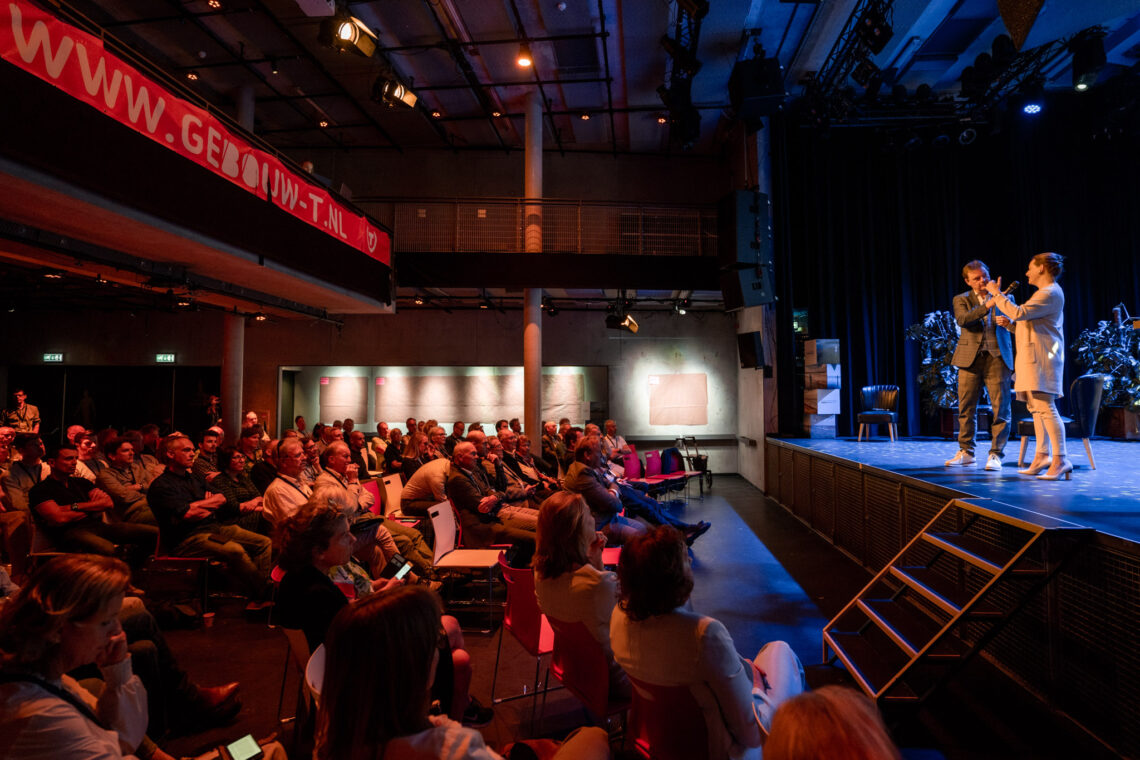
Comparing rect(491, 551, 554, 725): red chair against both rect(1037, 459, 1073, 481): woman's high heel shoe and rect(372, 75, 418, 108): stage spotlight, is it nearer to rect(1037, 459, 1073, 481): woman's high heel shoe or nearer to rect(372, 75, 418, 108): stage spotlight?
rect(1037, 459, 1073, 481): woman's high heel shoe

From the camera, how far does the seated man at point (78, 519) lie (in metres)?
3.97

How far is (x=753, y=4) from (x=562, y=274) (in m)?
4.62

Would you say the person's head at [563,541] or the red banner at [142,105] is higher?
the red banner at [142,105]

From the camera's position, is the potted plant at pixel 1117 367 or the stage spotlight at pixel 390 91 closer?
the potted plant at pixel 1117 367

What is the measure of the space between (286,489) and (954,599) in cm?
426

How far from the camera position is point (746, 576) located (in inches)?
198

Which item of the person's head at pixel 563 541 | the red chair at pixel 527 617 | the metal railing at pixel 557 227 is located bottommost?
the red chair at pixel 527 617

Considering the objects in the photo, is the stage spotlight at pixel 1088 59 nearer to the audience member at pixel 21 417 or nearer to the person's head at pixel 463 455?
the person's head at pixel 463 455

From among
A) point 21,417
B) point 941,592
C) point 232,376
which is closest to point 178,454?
point 941,592

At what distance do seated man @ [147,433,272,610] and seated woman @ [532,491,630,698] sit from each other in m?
2.86

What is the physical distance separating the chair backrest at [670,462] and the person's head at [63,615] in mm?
7810

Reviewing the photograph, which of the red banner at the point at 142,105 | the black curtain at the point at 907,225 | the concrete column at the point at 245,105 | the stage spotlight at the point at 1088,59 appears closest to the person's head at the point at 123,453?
the red banner at the point at 142,105

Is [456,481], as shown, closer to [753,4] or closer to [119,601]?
[119,601]

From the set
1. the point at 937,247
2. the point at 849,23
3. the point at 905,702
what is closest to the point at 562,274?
the point at 849,23
